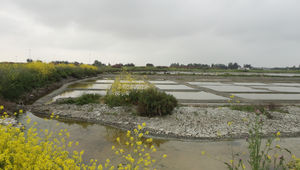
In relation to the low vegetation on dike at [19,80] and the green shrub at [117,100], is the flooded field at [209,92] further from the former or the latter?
the low vegetation on dike at [19,80]

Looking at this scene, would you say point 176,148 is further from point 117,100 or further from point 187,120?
point 117,100

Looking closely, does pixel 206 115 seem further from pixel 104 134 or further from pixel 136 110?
pixel 104 134

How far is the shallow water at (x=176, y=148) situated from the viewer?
4.67 meters

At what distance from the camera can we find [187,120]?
26.1 ft

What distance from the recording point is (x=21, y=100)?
1094 centimetres

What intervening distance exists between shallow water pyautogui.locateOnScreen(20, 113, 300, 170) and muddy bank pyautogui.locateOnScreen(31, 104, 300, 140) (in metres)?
0.49

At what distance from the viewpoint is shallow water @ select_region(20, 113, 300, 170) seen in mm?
4674

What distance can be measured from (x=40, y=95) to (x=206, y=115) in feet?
39.4

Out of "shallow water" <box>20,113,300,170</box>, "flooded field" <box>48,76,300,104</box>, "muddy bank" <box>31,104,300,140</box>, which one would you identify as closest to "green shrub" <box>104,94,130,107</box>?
"muddy bank" <box>31,104,300,140</box>

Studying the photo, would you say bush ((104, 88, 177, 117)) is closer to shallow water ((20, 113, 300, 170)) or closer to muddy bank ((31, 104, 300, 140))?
muddy bank ((31, 104, 300, 140))

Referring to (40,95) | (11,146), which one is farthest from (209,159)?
(40,95)

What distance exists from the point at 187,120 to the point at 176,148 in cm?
256

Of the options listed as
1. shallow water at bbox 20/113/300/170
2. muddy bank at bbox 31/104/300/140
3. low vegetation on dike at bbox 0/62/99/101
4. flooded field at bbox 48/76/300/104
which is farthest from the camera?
flooded field at bbox 48/76/300/104

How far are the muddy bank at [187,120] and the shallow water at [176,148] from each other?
1.60 feet
